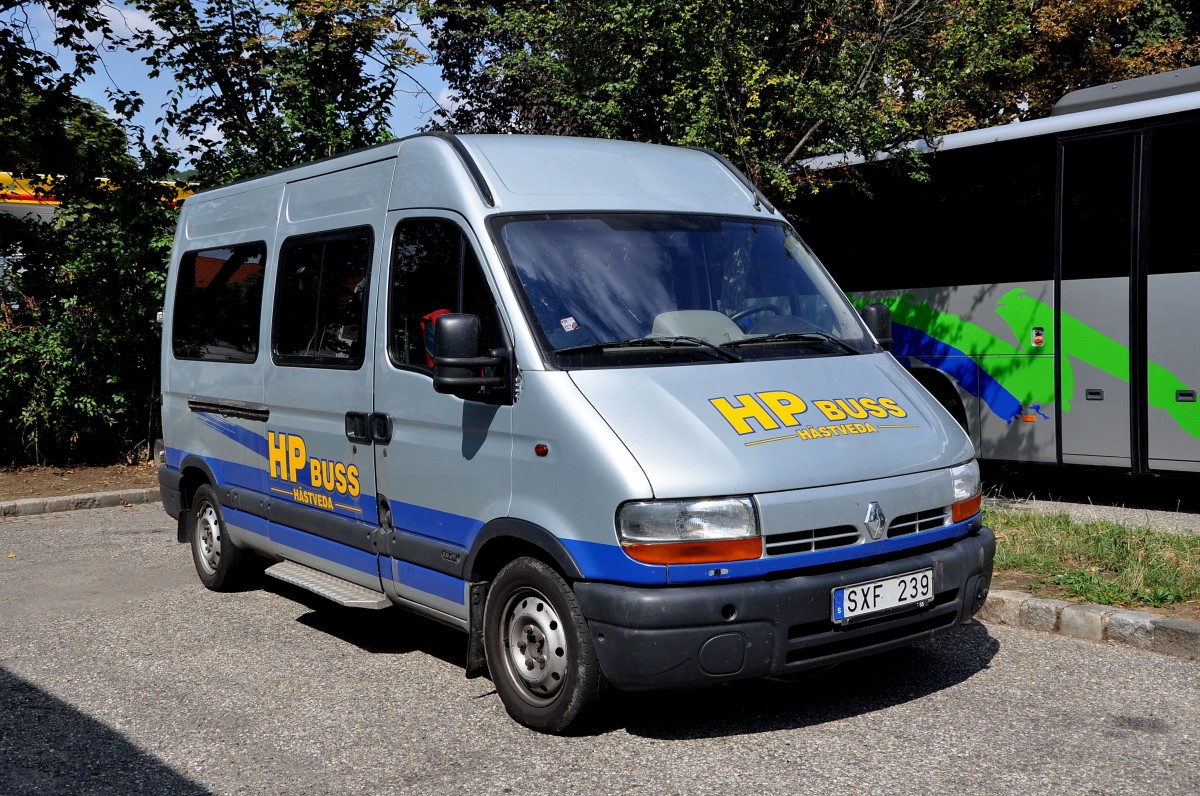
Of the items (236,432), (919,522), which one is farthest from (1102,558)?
(236,432)

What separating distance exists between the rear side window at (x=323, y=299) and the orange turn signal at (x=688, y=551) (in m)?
2.18

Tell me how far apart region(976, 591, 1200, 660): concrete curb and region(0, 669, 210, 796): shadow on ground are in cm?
417

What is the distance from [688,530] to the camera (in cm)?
451

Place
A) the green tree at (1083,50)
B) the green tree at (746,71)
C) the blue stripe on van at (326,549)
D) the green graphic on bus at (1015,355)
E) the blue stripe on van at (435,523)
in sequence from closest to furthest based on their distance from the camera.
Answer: the blue stripe on van at (435,523) → the blue stripe on van at (326,549) → the green tree at (746,71) → the green graphic on bus at (1015,355) → the green tree at (1083,50)

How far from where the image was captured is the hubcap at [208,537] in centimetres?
802

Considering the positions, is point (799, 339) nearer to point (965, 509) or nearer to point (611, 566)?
point (965, 509)

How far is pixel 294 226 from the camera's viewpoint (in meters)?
6.99

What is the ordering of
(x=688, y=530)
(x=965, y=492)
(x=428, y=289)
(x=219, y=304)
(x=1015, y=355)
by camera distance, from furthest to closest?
(x=1015, y=355), (x=219, y=304), (x=428, y=289), (x=965, y=492), (x=688, y=530)

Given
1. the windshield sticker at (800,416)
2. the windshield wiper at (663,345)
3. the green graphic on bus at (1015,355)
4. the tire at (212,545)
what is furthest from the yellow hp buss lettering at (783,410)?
the green graphic on bus at (1015,355)

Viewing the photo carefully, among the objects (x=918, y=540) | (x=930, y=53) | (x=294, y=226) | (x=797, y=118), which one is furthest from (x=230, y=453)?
(x=930, y=53)

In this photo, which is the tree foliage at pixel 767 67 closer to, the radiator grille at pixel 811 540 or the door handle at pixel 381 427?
the door handle at pixel 381 427

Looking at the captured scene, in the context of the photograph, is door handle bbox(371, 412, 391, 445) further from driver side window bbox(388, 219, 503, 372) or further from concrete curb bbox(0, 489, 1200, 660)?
concrete curb bbox(0, 489, 1200, 660)

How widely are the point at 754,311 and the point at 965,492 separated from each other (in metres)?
1.22

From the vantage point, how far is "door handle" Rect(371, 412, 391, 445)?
583cm
